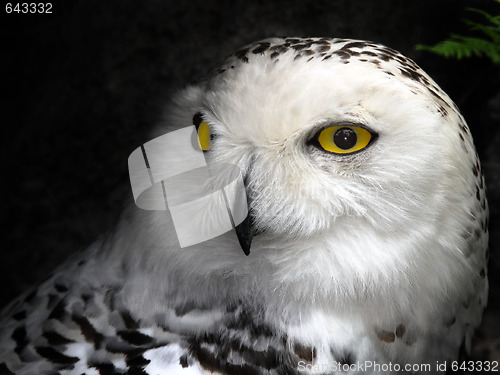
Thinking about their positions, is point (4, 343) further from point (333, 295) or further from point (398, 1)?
point (398, 1)

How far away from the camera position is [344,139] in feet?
3.32

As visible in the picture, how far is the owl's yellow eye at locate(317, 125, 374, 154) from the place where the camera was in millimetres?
1011

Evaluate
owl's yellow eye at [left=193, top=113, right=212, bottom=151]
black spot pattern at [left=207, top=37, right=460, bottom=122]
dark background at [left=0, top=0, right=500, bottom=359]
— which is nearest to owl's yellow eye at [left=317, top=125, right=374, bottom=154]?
black spot pattern at [left=207, top=37, right=460, bottom=122]

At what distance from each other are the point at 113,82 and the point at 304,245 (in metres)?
1.28

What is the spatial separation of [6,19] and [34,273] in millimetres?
1073

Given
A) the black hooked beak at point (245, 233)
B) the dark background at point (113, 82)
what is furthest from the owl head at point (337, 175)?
the dark background at point (113, 82)

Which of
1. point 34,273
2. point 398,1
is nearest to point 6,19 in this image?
point 34,273

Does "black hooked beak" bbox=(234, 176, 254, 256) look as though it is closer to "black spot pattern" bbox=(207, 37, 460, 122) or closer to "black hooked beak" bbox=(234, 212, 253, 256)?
"black hooked beak" bbox=(234, 212, 253, 256)

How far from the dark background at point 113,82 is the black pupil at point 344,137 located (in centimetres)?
96

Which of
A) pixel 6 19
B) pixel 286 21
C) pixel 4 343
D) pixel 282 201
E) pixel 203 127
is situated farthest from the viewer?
pixel 286 21

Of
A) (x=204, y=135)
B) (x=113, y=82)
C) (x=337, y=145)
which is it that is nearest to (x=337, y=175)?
(x=337, y=145)

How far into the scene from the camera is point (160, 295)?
1.19m

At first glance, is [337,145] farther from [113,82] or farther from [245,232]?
[113,82]

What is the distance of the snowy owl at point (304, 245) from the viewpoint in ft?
3.33
